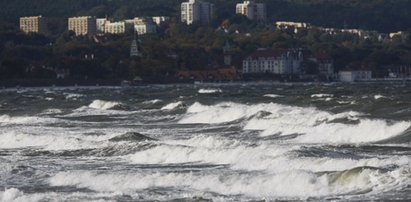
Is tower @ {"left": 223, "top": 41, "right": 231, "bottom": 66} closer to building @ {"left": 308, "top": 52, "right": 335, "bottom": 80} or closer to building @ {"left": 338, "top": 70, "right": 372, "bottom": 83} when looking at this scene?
building @ {"left": 308, "top": 52, "right": 335, "bottom": 80}

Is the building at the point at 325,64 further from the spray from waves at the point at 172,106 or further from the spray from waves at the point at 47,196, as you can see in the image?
the spray from waves at the point at 47,196

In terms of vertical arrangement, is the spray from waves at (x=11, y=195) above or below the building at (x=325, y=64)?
above

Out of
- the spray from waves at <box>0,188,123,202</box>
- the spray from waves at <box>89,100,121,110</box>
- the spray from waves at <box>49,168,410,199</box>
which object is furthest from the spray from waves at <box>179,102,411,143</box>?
the spray from waves at <box>89,100,121,110</box>

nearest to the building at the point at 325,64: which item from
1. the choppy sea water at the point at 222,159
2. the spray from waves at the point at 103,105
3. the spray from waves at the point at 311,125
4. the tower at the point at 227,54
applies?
the tower at the point at 227,54

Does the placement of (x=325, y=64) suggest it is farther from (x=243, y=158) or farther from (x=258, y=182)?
(x=258, y=182)

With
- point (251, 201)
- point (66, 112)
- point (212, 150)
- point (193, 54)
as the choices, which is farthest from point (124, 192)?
point (193, 54)

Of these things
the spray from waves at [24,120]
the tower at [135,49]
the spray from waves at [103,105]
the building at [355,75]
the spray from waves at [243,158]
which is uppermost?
the spray from waves at [243,158]
